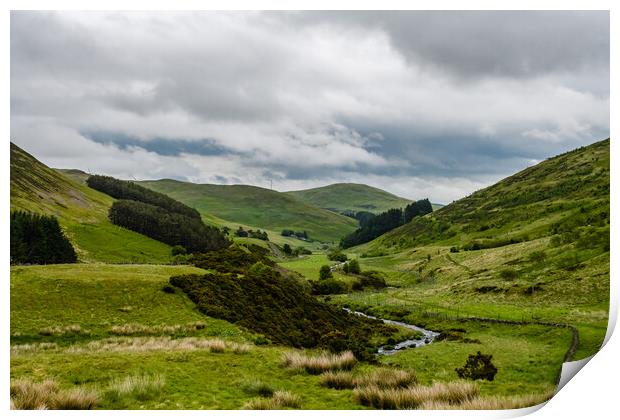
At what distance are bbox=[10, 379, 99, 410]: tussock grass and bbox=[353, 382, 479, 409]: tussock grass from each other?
434 inches

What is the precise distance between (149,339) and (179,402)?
13.3m

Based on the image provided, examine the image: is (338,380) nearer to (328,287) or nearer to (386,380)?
(386,380)

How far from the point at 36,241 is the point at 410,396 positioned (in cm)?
7357

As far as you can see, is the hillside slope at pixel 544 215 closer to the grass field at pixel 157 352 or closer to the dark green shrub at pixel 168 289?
the grass field at pixel 157 352

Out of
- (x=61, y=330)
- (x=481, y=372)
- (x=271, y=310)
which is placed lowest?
(x=61, y=330)

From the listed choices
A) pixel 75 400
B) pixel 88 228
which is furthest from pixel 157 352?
pixel 88 228

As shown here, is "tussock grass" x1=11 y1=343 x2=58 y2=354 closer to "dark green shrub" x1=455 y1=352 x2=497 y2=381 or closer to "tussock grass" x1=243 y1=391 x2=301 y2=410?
"tussock grass" x1=243 y1=391 x2=301 y2=410

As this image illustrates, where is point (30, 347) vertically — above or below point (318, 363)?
below

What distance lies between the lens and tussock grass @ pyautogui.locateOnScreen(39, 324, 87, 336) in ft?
91.8

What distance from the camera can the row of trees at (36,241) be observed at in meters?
62.4

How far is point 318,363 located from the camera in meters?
21.6

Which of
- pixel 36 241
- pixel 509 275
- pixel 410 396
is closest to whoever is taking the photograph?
pixel 410 396

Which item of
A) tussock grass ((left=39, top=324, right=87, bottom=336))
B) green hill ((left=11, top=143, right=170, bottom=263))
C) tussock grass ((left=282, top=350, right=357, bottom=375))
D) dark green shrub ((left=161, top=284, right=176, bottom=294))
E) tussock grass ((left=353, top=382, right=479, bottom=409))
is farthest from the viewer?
green hill ((left=11, top=143, right=170, bottom=263))

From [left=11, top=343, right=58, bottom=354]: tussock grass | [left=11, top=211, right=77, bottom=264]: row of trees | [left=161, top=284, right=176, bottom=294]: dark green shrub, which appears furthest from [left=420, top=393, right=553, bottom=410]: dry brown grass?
[left=11, top=211, right=77, bottom=264]: row of trees
